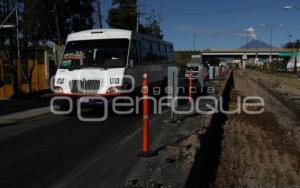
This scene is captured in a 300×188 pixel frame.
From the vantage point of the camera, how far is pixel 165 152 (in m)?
9.43

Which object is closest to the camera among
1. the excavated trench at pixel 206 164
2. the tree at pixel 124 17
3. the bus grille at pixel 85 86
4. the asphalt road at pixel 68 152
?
the asphalt road at pixel 68 152

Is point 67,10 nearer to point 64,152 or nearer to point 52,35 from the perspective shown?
point 52,35

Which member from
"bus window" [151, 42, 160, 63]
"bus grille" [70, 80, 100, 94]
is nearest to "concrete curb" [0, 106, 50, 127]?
"bus grille" [70, 80, 100, 94]

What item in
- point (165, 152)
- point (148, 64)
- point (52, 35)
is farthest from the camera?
point (52, 35)

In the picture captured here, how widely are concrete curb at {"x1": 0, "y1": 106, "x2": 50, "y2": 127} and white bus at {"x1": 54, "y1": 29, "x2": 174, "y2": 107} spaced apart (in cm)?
126

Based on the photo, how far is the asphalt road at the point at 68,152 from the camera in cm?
784

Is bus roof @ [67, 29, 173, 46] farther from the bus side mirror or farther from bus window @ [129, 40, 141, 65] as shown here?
the bus side mirror

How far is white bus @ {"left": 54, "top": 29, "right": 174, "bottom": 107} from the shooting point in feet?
51.7

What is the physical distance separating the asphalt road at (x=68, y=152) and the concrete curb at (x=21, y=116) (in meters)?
0.59

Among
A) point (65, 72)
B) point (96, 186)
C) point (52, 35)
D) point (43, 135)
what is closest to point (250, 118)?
point (65, 72)

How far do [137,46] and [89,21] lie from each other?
1608 inches

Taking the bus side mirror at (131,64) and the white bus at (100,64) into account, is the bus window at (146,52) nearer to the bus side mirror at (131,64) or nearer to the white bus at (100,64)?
the white bus at (100,64)

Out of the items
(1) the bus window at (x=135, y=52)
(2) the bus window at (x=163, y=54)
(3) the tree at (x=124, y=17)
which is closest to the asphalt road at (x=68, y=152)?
(1) the bus window at (x=135, y=52)

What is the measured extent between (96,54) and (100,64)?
0.55m
